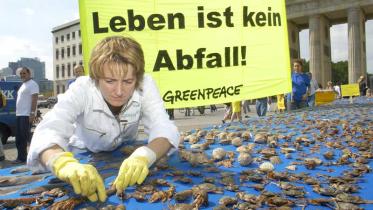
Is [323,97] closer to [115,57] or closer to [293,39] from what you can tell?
[115,57]

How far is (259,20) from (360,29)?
148 feet

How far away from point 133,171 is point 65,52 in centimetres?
9651

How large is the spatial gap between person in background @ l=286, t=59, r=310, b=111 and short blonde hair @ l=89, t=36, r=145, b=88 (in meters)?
7.74

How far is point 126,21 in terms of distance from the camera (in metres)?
5.11

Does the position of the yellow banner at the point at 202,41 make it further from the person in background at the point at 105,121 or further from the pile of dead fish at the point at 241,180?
the person in background at the point at 105,121

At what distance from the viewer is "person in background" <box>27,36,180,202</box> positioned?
6.44 feet

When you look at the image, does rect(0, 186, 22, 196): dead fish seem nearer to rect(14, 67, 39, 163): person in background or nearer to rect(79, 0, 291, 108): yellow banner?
rect(79, 0, 291, 108): yellow banner

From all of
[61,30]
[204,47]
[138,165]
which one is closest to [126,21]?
[204,47]

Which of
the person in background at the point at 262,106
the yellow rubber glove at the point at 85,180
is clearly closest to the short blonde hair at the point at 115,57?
the yellow rubber glove at the point at 85,180

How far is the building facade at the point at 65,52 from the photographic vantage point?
292 feet

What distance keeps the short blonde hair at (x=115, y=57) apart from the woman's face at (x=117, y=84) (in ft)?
0.08

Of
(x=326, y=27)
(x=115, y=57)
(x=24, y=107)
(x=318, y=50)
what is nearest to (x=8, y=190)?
(x=115, y=57)

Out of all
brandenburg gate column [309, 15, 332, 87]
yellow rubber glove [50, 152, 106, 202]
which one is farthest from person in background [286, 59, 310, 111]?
brandenburg gate column [309, 15, 332, 87]

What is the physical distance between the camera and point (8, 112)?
37.4 ft
